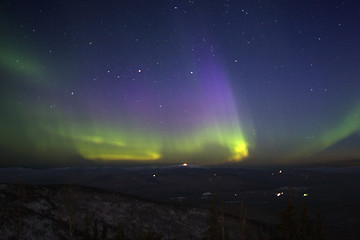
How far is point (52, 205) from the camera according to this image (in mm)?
74938

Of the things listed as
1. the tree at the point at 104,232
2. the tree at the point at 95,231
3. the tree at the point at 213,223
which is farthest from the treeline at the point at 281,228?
the tree at the point at 95,231

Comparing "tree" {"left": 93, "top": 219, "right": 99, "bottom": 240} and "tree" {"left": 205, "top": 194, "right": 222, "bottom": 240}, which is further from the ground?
"tree" {"left": 205, "top": 194, "right": 222, "bottom": 240}

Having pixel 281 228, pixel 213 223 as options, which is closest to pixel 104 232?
pixel 213 223

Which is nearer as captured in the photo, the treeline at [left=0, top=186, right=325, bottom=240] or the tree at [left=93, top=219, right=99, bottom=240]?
the treeline at [left=0, top=186, right=325, bottom=240]

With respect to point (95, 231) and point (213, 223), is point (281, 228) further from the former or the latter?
point (95, 231)

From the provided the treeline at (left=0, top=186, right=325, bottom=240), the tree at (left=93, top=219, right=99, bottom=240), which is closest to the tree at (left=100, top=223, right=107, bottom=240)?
the treeline at (left=0, top=186, right=325, bottom=240)

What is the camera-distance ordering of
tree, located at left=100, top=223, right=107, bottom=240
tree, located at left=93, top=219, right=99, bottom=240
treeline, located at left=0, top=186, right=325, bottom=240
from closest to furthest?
treeline, located at left=0, top=186, right=325, bottom=240 → tree, located at left=100, top=223, right=107, bottom=240 → tree, located at left=93, top=219, right=99, bottom=240

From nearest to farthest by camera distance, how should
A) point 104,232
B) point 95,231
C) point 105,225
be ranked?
point 95,231 → point 104,232 → point 105,225

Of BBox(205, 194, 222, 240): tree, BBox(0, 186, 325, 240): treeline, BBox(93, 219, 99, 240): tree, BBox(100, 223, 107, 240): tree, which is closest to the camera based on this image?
BBox(205, 194, 222, 240): tree

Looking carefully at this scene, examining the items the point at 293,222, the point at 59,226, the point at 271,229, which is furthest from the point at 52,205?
the point at 271,229

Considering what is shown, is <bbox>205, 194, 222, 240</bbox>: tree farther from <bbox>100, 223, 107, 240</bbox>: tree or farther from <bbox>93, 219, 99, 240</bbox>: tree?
<bbox>93, 219, 99, 240</bbox>: tree

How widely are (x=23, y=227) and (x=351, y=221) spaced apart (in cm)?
11454

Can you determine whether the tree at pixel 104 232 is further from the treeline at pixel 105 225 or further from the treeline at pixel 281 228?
the treeline at pixel 281 228

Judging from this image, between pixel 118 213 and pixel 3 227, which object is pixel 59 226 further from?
pixel 118 213
